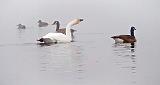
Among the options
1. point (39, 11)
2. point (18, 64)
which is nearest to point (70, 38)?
point (39, 11)

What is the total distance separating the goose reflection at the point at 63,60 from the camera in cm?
205

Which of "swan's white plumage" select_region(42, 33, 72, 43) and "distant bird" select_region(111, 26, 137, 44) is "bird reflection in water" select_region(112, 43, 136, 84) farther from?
"swan's white plumage" select_region(42, 33, 72, 43)

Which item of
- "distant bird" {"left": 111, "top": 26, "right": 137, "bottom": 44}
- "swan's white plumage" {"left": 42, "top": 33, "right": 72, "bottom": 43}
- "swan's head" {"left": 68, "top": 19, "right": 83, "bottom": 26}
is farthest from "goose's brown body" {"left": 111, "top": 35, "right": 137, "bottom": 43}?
"swan's white plumage" {"left": 42, "top": 33, "right": 72, "bottom": 43}

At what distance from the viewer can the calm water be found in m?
2.01

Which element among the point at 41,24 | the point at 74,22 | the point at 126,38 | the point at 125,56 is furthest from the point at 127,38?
the point at 41,24

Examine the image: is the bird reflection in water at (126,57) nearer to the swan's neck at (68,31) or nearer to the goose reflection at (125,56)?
the goose reflection at (125,56)

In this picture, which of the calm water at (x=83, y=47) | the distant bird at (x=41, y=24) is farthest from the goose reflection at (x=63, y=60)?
the distant bird at (x=41, y=24)

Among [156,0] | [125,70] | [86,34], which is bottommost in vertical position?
[125,70]

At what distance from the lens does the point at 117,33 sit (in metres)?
2.32

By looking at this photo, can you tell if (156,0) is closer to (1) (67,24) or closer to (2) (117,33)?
(2) (117,33)

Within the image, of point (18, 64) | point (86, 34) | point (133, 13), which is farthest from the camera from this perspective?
point (86, 34)

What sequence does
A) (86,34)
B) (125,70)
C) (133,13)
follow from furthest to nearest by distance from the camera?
(86,34)
(133,13)
(125,70)

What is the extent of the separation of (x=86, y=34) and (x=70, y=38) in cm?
12

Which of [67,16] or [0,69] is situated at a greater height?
[67,16]
